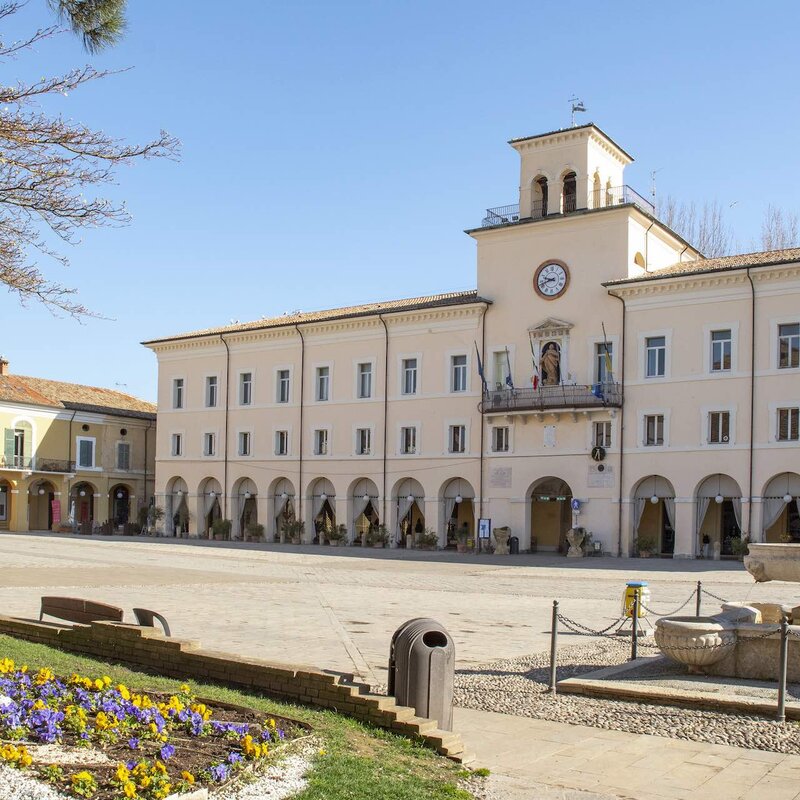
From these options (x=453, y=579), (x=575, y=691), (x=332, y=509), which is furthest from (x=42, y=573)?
(x=332, y=509)

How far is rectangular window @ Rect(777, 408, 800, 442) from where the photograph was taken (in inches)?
1403

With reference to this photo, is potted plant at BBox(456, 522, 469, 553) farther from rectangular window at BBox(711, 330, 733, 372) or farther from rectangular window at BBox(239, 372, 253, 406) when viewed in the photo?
rectangular window at BBox(239, 372, 253, 406)

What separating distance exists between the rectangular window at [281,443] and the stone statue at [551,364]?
14278 millimetres

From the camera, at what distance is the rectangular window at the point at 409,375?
151ft

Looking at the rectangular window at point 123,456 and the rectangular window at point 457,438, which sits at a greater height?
the rectangular window at point 457,438

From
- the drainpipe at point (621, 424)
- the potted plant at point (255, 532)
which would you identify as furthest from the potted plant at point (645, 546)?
the potted plant at point (255, 532)

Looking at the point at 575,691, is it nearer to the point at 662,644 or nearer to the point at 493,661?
the point at 662,644

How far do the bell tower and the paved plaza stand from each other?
48.0ft

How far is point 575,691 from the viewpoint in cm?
1081

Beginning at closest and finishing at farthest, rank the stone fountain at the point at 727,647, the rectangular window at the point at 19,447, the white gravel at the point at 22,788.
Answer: the white gravel at the point at 22,788 → the stone fountain at the point at 727,647 → the rectangular window at the point at 19,447

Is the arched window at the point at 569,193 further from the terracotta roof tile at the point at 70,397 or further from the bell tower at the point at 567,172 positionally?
the terracotta roof tile at the point at 70,397

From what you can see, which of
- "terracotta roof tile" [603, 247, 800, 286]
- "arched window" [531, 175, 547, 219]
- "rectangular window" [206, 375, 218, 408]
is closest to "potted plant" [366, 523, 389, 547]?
"rectangular window" [206, 375, 218, 408]

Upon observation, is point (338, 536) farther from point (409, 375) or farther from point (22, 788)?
point (22, 788)

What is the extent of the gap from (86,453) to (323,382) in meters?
19.8
